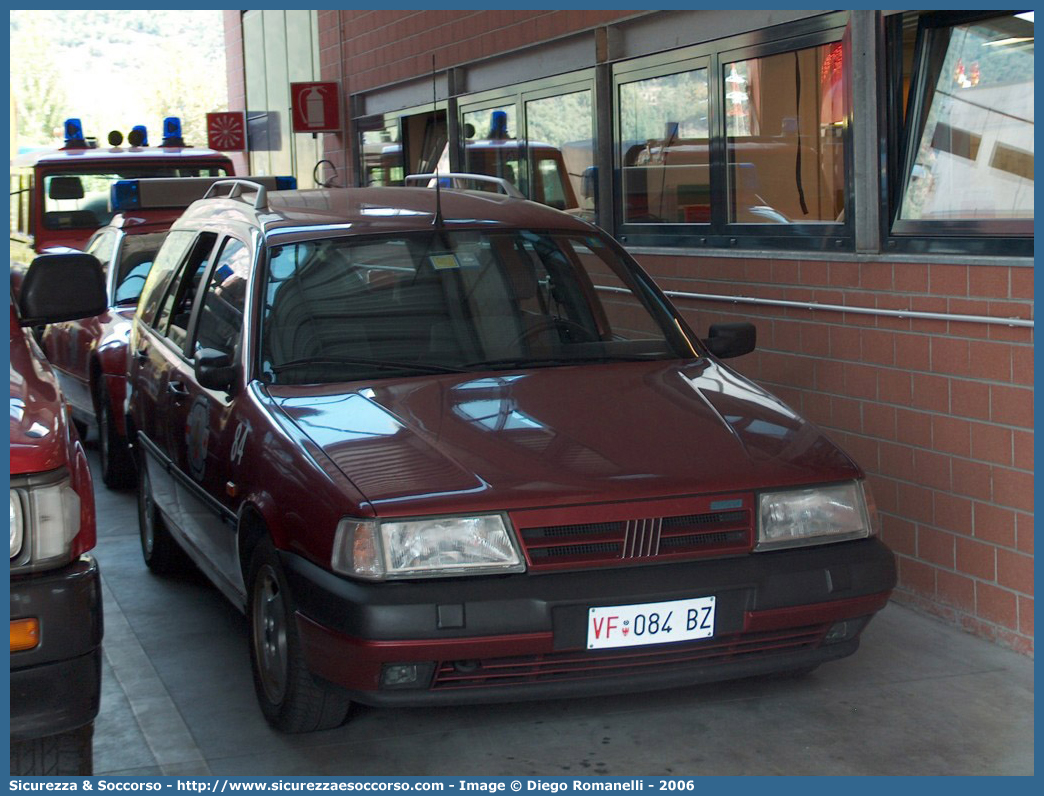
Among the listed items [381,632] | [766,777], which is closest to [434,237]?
[381,632]

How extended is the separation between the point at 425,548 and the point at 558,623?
1.39 ft

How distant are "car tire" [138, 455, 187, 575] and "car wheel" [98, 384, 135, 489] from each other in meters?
1.70

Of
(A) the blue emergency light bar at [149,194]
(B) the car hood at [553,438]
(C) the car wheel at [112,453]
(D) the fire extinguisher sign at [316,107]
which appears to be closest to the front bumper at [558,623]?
(B) the car hood at [553,438]

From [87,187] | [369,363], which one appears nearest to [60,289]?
[369,363]

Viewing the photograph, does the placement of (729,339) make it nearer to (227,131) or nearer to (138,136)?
(138,136)

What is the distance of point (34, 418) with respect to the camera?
3.40 meters

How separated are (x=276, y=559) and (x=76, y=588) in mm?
997

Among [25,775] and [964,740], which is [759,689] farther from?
[25,775]

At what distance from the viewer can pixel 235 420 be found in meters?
4.73

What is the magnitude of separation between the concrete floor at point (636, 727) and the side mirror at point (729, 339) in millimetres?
1218

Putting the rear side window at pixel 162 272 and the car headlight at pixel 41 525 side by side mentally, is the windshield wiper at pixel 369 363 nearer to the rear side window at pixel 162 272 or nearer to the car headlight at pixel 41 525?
the car headlight at pixel 41 525

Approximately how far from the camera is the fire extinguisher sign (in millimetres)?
15406

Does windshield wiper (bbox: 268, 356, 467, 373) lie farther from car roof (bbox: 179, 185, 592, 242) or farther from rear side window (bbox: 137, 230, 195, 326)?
rear side window (bbox: 137, 230, 195, 326)

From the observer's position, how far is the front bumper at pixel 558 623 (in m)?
3.80
